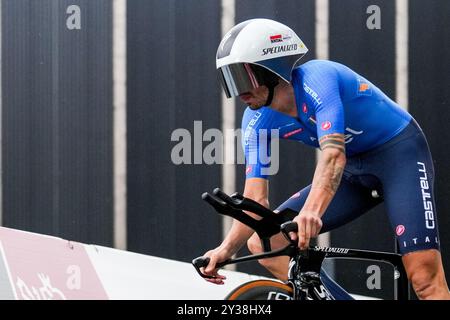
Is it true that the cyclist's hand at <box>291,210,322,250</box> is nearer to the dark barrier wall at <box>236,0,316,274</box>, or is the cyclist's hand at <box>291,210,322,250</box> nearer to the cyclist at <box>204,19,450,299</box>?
the cyclist at <box>204,19,450,299</box>

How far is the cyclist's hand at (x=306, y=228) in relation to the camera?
7.45 feet

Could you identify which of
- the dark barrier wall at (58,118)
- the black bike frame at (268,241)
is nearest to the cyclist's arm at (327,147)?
A: the black bike frame at (268,241)

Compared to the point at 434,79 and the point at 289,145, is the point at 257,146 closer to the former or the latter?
the point at 289,145

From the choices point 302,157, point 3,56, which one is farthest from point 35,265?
point 3,56

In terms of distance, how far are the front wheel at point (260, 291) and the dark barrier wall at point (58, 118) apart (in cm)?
335

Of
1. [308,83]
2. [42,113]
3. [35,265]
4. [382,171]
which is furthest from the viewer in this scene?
[42,113]

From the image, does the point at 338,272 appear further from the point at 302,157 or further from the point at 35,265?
the point at 35,265

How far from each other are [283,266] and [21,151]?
10.9ft

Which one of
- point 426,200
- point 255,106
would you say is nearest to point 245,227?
point 255,106

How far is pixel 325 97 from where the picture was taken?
2.61m

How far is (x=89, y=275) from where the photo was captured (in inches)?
96.5

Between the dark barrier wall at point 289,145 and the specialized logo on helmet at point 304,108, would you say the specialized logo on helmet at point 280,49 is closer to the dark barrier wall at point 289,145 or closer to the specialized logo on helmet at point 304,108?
the specialized logo on helmet at point 304,108

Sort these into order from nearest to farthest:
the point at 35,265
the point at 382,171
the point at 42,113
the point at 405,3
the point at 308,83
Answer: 1. the point at 35,265
2. the point at 308,83
3. the point at 382,171
4. the point at 405,3
5. the point at 42,113

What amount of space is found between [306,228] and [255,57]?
71 cm
